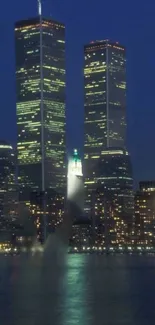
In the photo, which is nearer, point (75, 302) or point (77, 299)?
point (75, 302)

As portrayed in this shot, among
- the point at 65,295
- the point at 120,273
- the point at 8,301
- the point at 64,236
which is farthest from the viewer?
the point at 64,236

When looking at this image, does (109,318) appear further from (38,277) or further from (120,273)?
(120,273)

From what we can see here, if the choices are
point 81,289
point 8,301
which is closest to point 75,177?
point 81,289

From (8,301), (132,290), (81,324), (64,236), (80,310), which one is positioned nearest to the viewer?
(81,324)

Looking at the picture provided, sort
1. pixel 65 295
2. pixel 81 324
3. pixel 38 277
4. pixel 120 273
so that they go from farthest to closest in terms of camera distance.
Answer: pixel 120 273, pixel 38 277, pixel 65 295, pixel 81 324

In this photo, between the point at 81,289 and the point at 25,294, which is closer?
the point at 25,294

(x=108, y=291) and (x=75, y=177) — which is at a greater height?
(x=75, y=177)

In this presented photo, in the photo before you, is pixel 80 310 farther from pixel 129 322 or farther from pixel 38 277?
pixel 38 277

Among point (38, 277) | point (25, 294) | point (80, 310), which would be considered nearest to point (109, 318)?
point (80, 310)

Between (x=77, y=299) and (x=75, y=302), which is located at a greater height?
(x=77, y=299)
